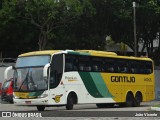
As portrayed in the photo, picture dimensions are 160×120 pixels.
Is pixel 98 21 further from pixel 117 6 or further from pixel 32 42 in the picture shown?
pixel 32 42

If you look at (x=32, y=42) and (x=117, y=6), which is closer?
(x=117, y=6)

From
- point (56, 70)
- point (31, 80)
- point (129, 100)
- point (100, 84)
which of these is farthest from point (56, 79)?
point (129, 100)

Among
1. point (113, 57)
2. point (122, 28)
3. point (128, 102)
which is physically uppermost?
point (122, 28)

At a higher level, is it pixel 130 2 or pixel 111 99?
pixel 130 2

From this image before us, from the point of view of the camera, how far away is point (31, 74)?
86.8 ft

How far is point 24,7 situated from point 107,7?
33.3 ft

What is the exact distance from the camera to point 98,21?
56.7 metres

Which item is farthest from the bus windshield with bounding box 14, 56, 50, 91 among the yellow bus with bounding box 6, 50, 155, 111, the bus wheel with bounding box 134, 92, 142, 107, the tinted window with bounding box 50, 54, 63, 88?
the bus wheel with bounding box 134, 92, 142, 107

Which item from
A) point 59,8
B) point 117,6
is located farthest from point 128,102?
point 117,6

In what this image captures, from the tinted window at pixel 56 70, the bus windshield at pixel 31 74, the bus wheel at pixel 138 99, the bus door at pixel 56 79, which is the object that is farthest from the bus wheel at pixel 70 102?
the bus wheel at pixel 138 99

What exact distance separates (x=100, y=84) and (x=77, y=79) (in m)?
2.59

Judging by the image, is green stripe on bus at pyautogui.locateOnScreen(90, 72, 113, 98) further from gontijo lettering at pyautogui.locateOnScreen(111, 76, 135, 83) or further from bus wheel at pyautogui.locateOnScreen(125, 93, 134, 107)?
bus wheel at pyautogui.locateOnScreen(125, 93, 134, 107)

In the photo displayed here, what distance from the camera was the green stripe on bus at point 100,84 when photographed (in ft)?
98.2

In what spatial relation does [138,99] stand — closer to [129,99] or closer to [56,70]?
[129,99]
